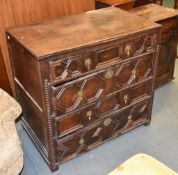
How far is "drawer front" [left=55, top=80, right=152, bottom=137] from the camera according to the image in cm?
167

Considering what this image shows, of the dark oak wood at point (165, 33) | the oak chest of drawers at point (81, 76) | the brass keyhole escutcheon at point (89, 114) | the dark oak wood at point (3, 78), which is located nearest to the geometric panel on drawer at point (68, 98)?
the oak chest of drawers at point (81, 76)

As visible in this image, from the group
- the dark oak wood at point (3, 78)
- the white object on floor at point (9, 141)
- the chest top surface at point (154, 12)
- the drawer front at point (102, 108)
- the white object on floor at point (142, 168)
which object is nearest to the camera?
the white object on floor at point (142, 168)

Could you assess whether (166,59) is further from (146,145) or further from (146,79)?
(146,145)

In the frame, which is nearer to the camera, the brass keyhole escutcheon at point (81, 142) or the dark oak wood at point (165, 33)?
the brass keyhole escutcheon at point (81, 142)

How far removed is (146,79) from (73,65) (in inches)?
24.7

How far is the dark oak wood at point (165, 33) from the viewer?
2287 millimetres

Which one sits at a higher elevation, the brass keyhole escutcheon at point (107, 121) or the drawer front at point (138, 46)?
the drawer front at point (138, 46)

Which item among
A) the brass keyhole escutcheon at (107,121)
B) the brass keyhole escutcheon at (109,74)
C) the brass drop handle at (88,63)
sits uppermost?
the brass drop handle at (88,63)

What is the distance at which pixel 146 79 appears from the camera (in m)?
1.92

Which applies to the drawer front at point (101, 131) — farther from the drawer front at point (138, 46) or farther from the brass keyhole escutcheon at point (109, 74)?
the drawer front at point (138, 46)

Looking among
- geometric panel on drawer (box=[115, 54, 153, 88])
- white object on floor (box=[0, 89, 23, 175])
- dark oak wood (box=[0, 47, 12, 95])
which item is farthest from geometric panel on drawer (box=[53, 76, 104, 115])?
dark oak wood (box=[0, 47, 12, 95])

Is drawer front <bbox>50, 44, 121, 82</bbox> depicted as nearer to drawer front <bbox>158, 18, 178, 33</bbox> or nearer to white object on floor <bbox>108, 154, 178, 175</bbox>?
white object on floor <bbox>108, 154, 178, 175</bbox>

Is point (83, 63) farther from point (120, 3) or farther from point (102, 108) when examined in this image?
point (120, 3)

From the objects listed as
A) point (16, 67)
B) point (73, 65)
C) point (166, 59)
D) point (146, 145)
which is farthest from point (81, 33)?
point (166, 59)
